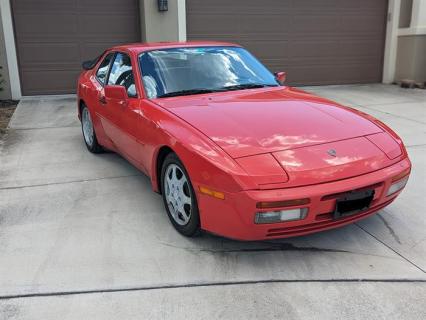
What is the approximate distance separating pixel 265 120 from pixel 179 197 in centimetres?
86

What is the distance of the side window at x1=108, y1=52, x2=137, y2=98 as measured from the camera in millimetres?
4324

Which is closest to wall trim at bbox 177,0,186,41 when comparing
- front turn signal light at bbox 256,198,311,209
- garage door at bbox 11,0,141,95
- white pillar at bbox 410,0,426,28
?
garage door at bbox 11,0,141,95

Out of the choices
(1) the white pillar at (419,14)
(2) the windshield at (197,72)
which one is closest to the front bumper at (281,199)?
(2) the windshield at (197,72)

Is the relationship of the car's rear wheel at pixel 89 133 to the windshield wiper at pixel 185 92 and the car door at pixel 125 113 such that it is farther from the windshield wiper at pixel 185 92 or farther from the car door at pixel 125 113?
the windshield wiper at pixel 185 92

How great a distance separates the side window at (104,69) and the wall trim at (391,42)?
9069mm

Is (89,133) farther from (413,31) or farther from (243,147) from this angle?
(413,31)

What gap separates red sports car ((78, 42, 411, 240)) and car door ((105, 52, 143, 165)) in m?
0.02

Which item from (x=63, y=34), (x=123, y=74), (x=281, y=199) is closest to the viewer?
(x=281, y=199)

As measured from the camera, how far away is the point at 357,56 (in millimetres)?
12102

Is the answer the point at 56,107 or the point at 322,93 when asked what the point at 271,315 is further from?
the point at 322,93

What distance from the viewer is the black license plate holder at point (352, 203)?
115 inches

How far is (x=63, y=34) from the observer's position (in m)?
9.91

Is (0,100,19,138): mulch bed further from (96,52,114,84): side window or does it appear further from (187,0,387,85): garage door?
(187,0,387,85): garage door

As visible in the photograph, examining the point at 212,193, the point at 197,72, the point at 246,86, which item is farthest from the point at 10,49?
the point at 212,193
